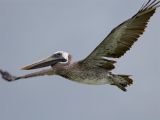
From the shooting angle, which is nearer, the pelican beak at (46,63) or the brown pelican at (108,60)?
the brown pelican at (108,60)

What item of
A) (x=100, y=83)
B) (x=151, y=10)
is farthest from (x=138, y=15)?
(x=100, y=83)

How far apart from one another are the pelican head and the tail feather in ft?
5.82

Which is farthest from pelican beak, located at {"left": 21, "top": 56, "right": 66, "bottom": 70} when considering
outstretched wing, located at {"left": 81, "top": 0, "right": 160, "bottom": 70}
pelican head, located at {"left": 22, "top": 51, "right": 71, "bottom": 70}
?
outstretched wing, located at {"left": 81, "top": 0, "right": 160, "bottom": 70}

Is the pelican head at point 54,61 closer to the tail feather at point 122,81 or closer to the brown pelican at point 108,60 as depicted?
the brown pelican at point 108,60

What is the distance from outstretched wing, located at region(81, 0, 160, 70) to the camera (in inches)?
913

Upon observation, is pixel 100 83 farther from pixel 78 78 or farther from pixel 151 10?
pixel 151 10

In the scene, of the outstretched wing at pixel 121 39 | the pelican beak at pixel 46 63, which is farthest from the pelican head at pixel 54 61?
the outstretched wing at pixel 121 39

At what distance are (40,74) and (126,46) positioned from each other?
210 centimetres

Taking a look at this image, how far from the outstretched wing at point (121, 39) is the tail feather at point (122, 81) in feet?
1.10

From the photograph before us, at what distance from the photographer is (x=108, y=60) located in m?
24.1

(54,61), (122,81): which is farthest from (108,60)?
(54,61)

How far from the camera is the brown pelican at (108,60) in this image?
23.2 m

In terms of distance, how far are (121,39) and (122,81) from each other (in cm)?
102

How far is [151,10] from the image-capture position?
75.7 feet
